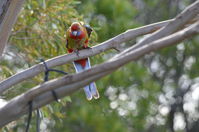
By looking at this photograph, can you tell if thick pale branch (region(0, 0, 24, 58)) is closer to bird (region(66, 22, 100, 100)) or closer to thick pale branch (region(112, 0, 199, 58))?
bird (region(66, 22, 100, 100))

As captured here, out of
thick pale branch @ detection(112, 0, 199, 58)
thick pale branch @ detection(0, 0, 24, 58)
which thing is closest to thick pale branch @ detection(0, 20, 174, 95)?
thick pale branch @ detection(0, 0, 24, 58)

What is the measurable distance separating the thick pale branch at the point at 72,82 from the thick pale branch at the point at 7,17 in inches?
49.3

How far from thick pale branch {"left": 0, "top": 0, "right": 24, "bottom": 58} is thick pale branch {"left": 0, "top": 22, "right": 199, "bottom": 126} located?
125 centimetres

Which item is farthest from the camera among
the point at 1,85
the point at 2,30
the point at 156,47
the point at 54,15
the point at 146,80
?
the point at 146,80

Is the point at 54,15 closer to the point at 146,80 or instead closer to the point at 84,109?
the point at 84,109

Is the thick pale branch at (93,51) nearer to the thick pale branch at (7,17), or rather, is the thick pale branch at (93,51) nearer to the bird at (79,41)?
the thick pale branch at (7,17)

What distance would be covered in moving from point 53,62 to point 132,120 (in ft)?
25.9

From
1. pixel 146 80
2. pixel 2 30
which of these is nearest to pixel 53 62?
pixel 2 30

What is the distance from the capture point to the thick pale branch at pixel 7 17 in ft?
10.1

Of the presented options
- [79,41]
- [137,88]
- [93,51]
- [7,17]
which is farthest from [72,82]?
[137,88]

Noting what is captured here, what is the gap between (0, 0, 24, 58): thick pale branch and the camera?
3.07 meters

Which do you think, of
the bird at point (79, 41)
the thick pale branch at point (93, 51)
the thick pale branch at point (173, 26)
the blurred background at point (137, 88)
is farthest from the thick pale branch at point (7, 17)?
the blurred background at point (137, 88)

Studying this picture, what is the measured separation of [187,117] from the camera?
10.8 meters

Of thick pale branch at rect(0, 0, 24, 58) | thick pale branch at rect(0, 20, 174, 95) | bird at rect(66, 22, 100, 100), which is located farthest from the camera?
bird at rect(66, 22, 100, 100)
